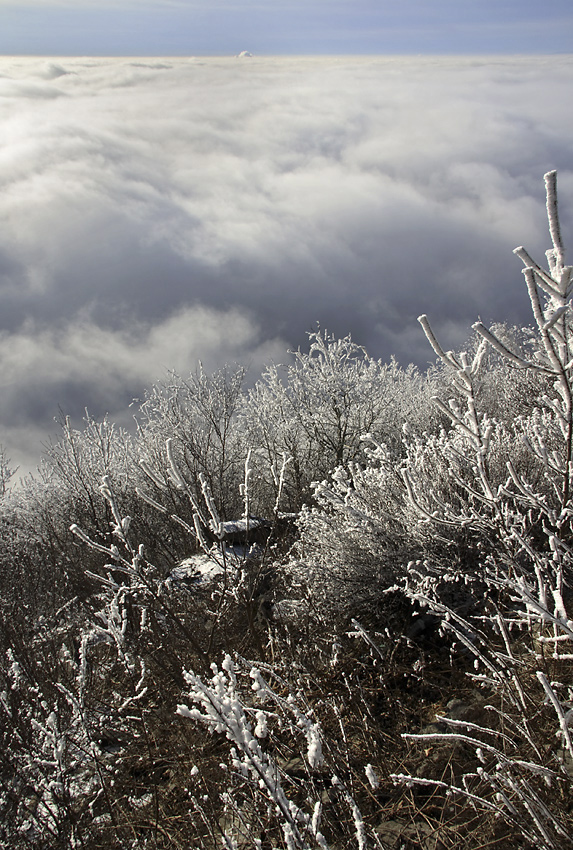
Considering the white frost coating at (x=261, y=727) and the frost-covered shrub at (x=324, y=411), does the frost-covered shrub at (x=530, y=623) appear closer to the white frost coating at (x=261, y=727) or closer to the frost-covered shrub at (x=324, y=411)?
the white frost coating at (x=261, y=727)

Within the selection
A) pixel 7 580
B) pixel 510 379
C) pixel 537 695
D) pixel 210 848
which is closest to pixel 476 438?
pixel 537 695

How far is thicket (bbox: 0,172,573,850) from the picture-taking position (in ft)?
6.75

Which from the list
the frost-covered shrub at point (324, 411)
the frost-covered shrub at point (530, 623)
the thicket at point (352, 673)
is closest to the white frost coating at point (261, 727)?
the thicket at point (352, 673)

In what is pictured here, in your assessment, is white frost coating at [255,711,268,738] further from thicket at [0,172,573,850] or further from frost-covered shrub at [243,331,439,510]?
frost-covered shrub at [243,331,439,510]

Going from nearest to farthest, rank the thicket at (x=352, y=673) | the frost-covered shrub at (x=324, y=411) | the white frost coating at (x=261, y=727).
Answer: the white frost coating at (x=261, y=727) < the thicket at (x=352, y=673) < the frost-covered shrub at (x=324, y=411)

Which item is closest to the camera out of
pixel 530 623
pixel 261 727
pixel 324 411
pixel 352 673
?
pixel 261 727

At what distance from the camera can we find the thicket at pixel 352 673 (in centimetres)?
206

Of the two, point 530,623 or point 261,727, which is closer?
point 261,727

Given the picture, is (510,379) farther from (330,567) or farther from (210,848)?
(210,848)

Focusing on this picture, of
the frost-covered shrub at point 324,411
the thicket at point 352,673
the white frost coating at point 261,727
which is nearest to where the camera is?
the white frost coating at point 261,727

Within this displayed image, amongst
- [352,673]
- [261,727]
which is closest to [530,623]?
[261,727]

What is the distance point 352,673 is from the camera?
14.5 feet

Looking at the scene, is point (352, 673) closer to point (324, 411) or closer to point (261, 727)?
point (261, 727)

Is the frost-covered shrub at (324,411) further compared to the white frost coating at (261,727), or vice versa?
the frost-covered shrub at (324,411)
